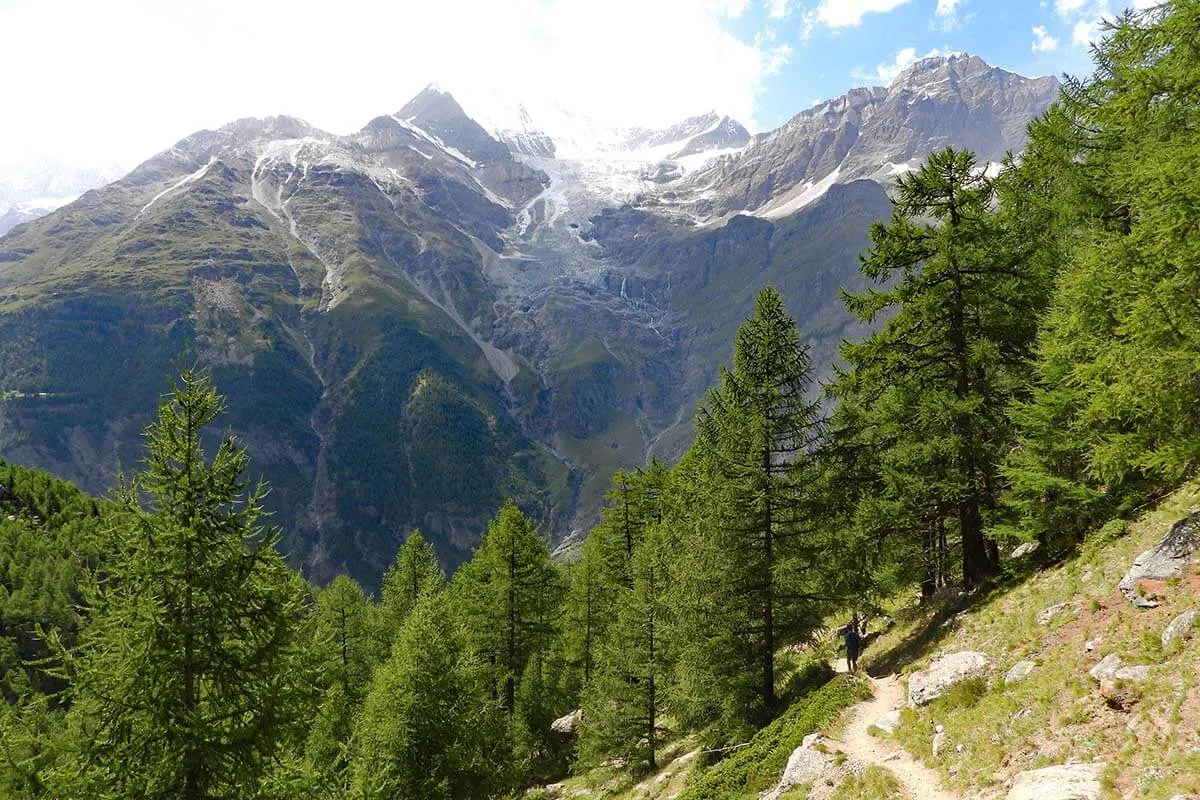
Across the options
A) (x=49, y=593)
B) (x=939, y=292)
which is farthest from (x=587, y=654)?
(x=49, y=593)

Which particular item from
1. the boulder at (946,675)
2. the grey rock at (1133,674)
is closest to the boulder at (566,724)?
the boulder at (946,675)

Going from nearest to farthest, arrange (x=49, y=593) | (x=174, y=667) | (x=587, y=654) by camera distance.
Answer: (x=174, y=667) → (x=587, y=654) → (x=49, y=593)

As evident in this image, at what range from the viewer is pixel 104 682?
1079 cm

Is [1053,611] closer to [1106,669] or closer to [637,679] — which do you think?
[1106,669]

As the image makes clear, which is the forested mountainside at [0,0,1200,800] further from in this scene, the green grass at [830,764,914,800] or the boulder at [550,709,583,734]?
the boulder at [550,709,583,734]

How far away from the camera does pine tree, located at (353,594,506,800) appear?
21.4 metres

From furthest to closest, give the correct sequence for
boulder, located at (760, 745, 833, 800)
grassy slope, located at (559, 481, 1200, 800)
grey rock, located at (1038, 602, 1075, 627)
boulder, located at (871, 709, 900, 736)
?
boulder, located at (871, 709, 900, 736), boulder, located at (760, 745, 833, 800), grey rock, located at (1038, 602, 1075, 627), grassy slope, located at (559, 481, 1200, 800)

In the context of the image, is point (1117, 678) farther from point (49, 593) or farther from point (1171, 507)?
point (49, 593)

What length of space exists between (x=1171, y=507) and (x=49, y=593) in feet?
326

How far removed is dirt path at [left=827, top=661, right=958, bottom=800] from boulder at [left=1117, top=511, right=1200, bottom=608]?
5159mm

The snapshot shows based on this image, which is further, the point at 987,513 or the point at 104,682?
the point at 987,513

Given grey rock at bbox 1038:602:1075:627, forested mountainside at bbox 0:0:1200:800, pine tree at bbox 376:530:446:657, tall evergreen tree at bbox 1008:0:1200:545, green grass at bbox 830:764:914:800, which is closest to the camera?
forested mountainside at bbox 0:0:1200:800

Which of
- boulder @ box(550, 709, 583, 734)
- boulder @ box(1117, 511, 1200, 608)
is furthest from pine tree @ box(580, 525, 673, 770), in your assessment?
boulder @ box(1117, 511, 1200, 608)

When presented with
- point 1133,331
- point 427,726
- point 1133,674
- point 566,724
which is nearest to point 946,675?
point 1133,674
